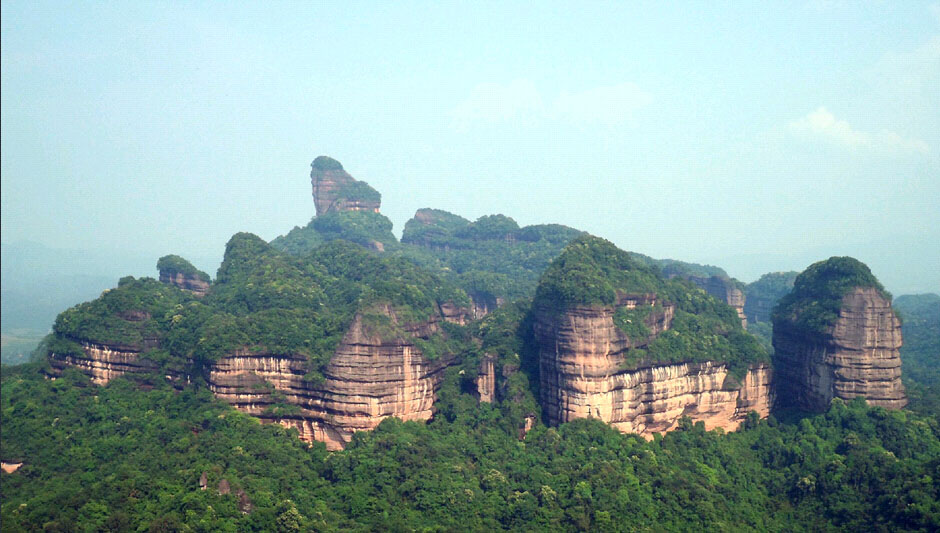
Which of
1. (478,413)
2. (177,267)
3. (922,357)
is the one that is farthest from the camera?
(922,357)

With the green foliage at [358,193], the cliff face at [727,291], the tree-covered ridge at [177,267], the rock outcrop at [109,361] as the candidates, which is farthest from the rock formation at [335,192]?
the rock outcrop at [109,361]

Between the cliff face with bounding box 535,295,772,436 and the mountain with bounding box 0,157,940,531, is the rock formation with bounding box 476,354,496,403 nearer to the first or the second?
the mountain with bounding box 0,157,940,531

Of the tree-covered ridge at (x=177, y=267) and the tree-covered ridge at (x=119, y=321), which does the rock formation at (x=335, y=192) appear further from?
the tree-covered ridge at (x=119, y=321)

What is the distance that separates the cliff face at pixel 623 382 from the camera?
53.3 m

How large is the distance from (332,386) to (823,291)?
34140 millimetres

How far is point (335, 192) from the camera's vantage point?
11450 cm

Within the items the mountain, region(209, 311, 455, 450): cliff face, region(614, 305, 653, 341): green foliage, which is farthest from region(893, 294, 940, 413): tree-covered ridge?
region(209, 311, 455, 450): cliff face

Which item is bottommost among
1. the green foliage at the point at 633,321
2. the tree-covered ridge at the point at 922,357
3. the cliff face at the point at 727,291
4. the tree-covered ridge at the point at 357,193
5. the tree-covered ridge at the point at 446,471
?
the tree-covered ridge at the point at 446,471

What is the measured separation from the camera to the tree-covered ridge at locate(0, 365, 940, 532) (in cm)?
4234

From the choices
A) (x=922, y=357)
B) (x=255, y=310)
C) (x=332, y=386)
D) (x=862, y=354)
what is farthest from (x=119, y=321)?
(x=922, y=357)

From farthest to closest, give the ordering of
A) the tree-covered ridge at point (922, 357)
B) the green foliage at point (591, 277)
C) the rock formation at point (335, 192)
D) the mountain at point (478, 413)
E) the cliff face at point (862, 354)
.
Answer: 1. the rock formation at point (335, 192)
2. the tree-covered ridge at point (922, 357)
3. the cliff face at point (862, 354)
4. the green foliage at point (591, 277)
5. the mountain at point (478, 413)

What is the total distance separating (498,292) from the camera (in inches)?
3265

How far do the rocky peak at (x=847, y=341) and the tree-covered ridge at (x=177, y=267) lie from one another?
166 feet

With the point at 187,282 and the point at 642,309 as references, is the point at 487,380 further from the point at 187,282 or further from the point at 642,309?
the point at 187,282
